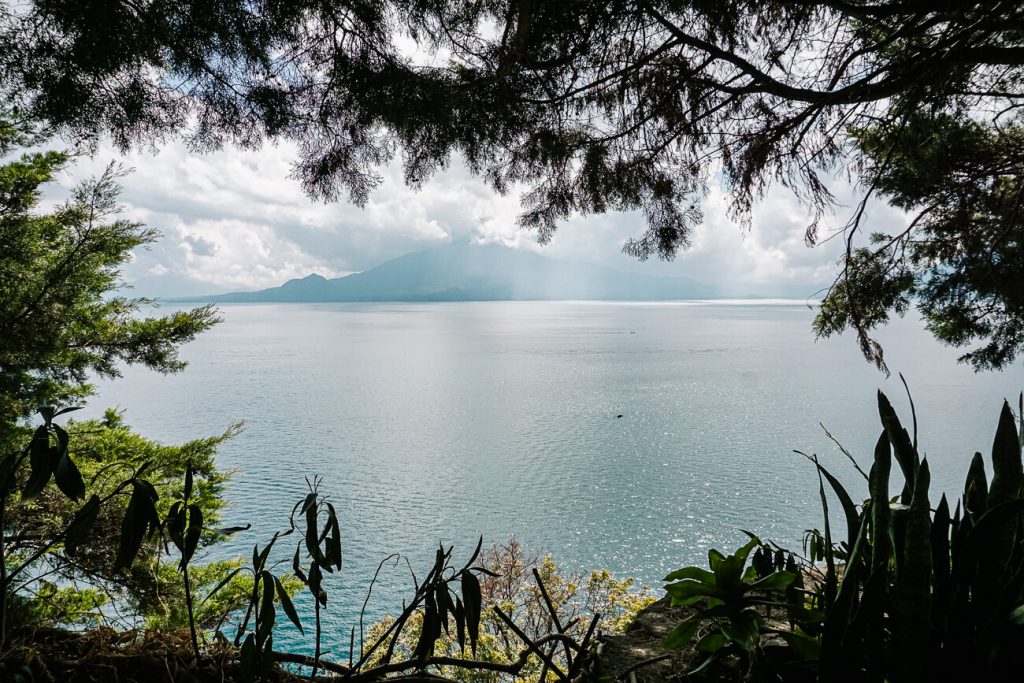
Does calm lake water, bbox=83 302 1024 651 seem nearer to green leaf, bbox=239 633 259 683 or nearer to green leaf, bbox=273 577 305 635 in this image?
green leaf, bbox=273 577 305 635

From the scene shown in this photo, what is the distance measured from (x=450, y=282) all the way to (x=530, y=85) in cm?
18167

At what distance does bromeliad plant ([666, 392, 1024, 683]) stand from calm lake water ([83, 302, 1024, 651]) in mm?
2177

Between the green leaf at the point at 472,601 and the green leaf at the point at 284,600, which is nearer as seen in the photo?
the green leaf at the point at 284,600

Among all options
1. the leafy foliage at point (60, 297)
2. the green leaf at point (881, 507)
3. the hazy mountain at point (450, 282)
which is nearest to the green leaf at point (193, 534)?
the green leaf at point (881, 507)

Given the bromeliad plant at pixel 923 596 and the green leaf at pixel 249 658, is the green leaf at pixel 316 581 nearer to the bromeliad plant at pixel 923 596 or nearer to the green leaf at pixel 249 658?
the green leaf at pixel 249 658

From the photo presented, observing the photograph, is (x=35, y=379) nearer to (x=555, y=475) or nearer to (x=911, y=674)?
(x=911, y=674)

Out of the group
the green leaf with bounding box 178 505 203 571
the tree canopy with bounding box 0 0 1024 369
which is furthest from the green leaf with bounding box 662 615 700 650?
the tree canopy with bounding box 0 0 1024 369

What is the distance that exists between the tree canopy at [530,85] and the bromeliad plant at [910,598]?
1597mm

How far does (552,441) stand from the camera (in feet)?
69.6

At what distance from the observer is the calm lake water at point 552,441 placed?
1393 cm

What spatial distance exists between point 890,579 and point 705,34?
7.18 ft

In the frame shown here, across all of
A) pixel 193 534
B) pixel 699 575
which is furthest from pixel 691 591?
pixel 193 534

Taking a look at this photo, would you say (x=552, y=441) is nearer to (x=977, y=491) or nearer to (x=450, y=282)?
(x=977, y=491)

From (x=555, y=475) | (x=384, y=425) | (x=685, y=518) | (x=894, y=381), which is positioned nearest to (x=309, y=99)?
(x=685, y=518)
